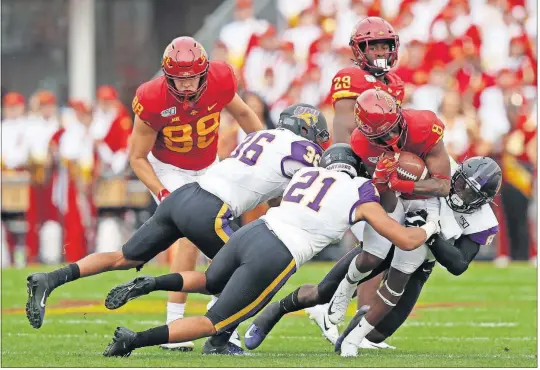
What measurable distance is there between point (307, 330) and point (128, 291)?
103 inches

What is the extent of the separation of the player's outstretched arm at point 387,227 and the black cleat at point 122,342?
1363 mm

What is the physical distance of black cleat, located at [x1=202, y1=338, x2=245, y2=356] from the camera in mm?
7625

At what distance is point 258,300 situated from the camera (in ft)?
23.3

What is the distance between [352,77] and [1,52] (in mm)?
13246

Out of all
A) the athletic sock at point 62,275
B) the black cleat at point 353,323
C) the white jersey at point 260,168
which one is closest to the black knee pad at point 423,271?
the black cleat at point 353,323

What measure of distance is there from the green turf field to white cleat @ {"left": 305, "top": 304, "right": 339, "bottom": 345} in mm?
103

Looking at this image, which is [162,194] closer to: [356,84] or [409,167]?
[356,84]

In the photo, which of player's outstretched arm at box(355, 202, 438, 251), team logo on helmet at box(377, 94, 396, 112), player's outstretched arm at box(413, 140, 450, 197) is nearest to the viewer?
player's outstretched arm at box(355, 202, 438, 251)

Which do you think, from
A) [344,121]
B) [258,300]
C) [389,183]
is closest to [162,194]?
[344,121]

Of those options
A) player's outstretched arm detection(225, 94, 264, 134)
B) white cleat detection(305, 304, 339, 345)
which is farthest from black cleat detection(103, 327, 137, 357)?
player's outstretched arm detection(225, 94, 264, 134)

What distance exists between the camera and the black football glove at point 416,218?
7406 millimetres

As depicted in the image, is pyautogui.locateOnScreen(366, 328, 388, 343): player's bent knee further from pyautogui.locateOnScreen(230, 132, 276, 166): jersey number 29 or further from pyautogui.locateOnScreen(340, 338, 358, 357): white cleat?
pyautogui.locateOnScreen(230, 132, 276, 166): jersey number 29

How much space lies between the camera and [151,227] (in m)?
7.69

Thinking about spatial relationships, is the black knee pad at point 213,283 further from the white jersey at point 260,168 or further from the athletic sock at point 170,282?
the white jersey at point 260,168
